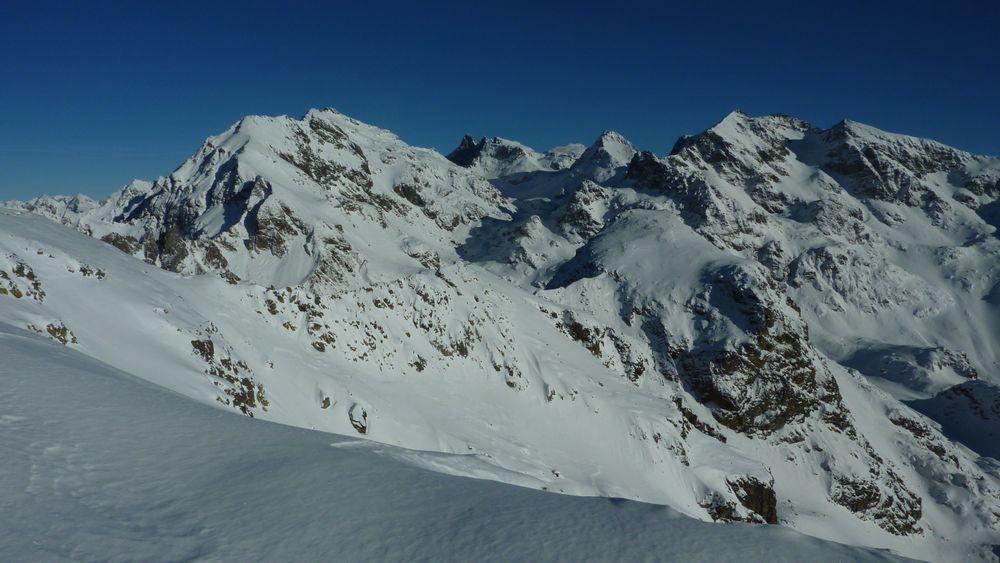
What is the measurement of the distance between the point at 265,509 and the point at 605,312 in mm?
60798

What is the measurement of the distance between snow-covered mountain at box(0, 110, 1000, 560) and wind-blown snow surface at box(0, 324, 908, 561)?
10.1 ft

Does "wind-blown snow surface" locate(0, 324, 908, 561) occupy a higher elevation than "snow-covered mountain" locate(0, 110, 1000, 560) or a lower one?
lower

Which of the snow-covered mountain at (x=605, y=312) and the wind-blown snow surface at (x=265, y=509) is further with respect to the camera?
the snow-covered mountain at (x=605, y=312)

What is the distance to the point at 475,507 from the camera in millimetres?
6582

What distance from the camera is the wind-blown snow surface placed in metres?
5.46

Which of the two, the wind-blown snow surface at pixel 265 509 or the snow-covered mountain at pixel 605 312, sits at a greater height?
the snow-covered mountain at pixel 605 312

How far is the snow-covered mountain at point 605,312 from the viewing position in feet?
86.8

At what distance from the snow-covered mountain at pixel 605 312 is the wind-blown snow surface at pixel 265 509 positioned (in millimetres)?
3089

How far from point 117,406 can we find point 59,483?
2.68 meters

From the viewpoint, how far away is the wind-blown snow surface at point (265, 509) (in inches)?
215

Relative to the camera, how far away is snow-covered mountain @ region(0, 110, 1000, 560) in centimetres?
2645

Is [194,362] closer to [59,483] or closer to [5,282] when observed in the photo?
[5,282]

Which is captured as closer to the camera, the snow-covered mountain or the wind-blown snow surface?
the wind-blown snow surface

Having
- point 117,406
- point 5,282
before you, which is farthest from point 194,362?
point 117,406
